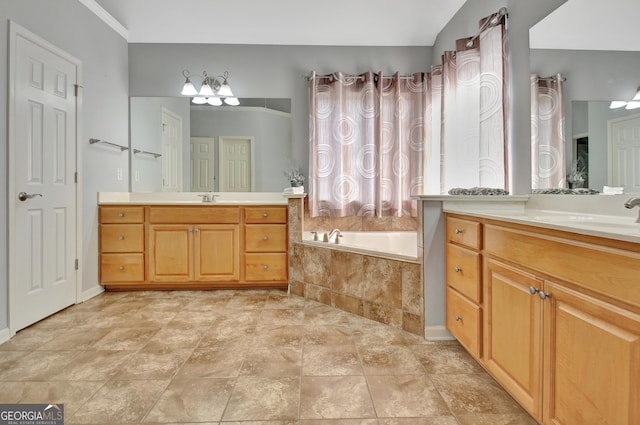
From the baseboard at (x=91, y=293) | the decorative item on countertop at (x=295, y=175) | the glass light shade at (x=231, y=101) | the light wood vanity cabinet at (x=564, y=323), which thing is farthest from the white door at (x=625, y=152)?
the baseboard at (x=91, y=293)

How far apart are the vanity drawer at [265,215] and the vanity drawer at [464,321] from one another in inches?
65.7

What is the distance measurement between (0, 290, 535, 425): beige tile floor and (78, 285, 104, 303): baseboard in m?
0.30

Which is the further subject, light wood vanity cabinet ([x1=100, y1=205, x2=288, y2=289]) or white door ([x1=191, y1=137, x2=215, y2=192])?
white door ([x1=191, y1=137, x2=215, y2=192])

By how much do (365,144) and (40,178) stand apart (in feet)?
8.94

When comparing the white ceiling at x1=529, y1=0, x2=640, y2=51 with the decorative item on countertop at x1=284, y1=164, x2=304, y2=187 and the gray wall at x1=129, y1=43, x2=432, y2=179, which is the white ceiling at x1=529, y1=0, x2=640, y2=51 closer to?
the gray wall at x1=129, y1=43, x2=432, y2=179

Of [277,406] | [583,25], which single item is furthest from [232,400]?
[583,25]

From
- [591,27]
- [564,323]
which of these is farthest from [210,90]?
[564,323]

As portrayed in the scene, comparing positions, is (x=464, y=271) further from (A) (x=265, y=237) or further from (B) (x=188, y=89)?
(B) (x=188, y=89)

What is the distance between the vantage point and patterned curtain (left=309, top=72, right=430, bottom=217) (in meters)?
3.50

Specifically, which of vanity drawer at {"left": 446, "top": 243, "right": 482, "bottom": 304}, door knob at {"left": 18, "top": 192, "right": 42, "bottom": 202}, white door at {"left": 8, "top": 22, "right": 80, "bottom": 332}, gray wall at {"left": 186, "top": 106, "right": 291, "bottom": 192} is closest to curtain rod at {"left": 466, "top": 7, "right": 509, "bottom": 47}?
vanity drawer at {"left": 446, "top": 243, "right": 482, "bottom": 304}

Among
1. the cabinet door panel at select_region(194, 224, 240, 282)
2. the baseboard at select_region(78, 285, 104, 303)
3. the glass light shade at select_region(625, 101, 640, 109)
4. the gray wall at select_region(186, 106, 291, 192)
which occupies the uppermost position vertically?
the gray wall at select_region(186, 106, 291, 192)

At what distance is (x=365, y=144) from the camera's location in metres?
3.53

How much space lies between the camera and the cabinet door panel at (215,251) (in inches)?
127

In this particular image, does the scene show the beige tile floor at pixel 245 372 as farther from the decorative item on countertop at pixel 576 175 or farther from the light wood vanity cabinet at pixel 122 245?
the decorative item on countertop at pixel 576 175
